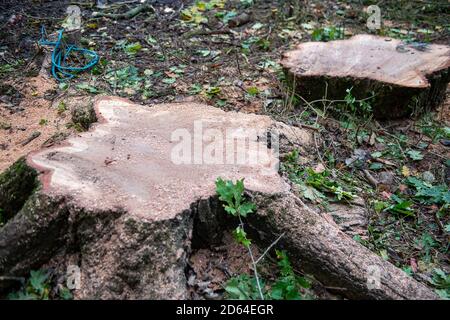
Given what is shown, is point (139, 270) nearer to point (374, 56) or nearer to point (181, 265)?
point (181, 265)

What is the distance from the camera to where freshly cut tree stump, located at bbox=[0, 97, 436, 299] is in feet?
6.08

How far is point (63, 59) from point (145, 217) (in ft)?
9.41

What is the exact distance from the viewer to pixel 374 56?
3707mm

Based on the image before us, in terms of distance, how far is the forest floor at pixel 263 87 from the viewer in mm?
2705

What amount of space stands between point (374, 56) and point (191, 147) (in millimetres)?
2144

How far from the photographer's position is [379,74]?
3.44 metres

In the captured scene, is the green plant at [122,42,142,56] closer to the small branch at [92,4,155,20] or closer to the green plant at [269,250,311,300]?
the small branch at [92,4,155,20]

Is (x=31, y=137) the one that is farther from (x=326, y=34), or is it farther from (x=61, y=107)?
(x=326, y=34)

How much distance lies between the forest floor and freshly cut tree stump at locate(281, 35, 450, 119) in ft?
0.44

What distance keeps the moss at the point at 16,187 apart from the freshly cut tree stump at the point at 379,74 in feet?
7.18

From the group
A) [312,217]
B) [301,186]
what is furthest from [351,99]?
[312,217]

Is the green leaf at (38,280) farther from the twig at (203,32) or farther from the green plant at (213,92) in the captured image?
the twig at (203,32)
